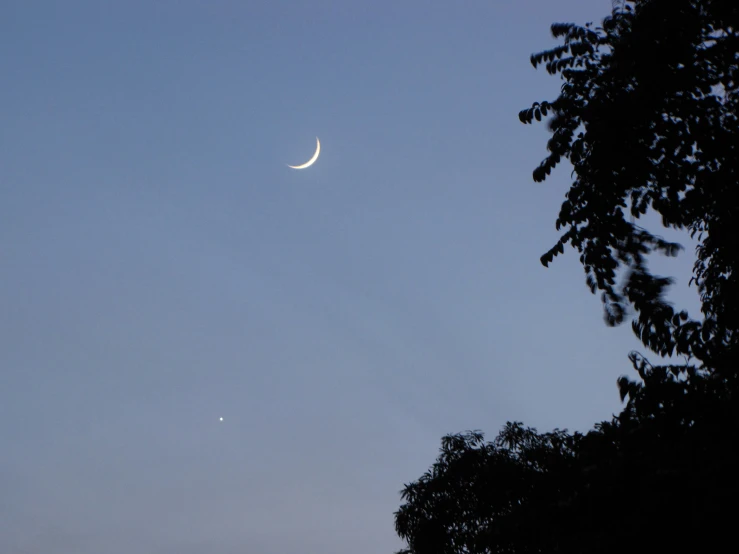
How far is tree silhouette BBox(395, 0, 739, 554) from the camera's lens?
27.8 feet

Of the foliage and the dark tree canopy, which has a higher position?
the dark tree canopy

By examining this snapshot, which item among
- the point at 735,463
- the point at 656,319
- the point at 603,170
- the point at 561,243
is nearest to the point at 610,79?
the point at 603,170

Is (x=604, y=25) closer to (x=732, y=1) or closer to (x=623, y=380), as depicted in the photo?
(x=732, y=1)

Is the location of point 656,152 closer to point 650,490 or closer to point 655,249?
point 655,249

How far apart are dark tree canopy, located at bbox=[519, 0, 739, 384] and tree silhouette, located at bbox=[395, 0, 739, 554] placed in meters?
0.02

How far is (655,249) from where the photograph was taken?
32.6 ft

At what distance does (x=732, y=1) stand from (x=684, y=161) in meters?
2.34

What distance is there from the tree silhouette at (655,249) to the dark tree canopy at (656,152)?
0.08ft

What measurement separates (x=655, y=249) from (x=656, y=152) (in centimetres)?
183

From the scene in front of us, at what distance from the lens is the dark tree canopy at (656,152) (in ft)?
31.4

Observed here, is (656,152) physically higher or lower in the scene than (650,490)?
higher

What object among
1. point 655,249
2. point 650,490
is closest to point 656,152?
point 655,249

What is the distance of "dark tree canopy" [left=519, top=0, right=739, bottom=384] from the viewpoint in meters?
9.57

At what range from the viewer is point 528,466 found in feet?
68.8
